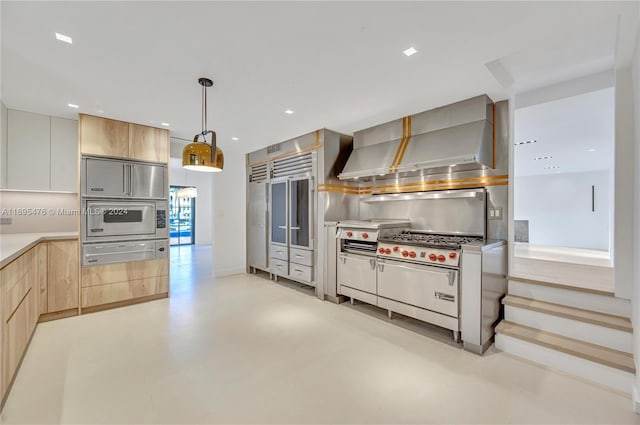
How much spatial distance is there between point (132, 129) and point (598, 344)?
19.6ft

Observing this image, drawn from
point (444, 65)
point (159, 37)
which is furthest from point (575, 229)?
point (159, 37)

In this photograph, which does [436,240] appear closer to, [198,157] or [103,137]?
[198,157]

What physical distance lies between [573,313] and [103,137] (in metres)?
5.93

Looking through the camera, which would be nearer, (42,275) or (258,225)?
(42,275)

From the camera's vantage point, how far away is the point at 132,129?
13.5 feet

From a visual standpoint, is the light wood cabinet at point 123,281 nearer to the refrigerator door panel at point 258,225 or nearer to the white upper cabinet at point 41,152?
the white upper cabinet at point 41,152

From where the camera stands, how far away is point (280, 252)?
5281 millimetres

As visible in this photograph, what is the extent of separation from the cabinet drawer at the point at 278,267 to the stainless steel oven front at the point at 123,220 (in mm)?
1938

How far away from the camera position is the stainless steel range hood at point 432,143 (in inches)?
124

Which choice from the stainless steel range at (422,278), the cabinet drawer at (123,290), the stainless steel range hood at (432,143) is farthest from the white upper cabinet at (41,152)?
the stainless steel range at (422,278)

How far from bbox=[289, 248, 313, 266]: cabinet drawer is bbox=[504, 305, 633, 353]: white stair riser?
2.73 meters

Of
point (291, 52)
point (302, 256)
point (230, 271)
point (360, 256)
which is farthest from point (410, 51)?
point (230, 271)

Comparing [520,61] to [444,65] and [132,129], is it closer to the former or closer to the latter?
[444,65]

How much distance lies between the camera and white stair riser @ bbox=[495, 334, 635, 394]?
85.9 inches
